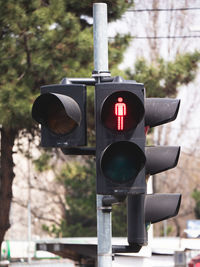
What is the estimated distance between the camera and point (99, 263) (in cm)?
529

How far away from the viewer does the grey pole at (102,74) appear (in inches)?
208

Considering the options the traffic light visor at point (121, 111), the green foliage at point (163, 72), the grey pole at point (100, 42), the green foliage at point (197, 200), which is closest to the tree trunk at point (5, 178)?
the green foliage at point (163, 72)

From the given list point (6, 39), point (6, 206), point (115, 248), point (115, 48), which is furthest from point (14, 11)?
point (115, 248)

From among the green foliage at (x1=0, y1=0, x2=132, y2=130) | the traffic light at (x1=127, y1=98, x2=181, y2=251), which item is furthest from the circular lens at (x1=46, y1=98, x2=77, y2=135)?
the green foliage at (x1=0, y1=0, x2=132, y2=130)

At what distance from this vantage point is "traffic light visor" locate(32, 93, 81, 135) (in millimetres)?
5242

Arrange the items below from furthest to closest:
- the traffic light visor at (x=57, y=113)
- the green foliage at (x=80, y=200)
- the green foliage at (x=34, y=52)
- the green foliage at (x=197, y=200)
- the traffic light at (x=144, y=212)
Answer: the green foliage at (x=197, y=200) → the green foliage at (x=80, y=200) → the green foliage at (x=34, y=52) → the traffic light at (x=144, y=212) → the traffic light visor at (x=57, y=113)

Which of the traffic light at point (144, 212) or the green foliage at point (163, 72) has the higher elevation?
the green foliage at point (163, 72)

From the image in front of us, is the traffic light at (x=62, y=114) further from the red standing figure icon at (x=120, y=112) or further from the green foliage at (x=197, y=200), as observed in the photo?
the green foliage at (x=197, y=200)

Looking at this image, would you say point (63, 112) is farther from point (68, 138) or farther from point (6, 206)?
point (6, 206)

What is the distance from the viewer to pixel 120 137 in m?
5.18

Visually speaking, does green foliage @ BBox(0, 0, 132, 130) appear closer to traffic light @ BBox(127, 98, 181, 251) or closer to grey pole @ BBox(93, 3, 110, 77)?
grey pole @ BBox(93, 3, 110, 77)

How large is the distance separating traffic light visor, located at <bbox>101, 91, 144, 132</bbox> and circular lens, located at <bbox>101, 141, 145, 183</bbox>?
12 cm

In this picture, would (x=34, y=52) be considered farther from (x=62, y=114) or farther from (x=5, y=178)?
(x=62, y=114)

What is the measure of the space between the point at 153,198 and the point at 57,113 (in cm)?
86
